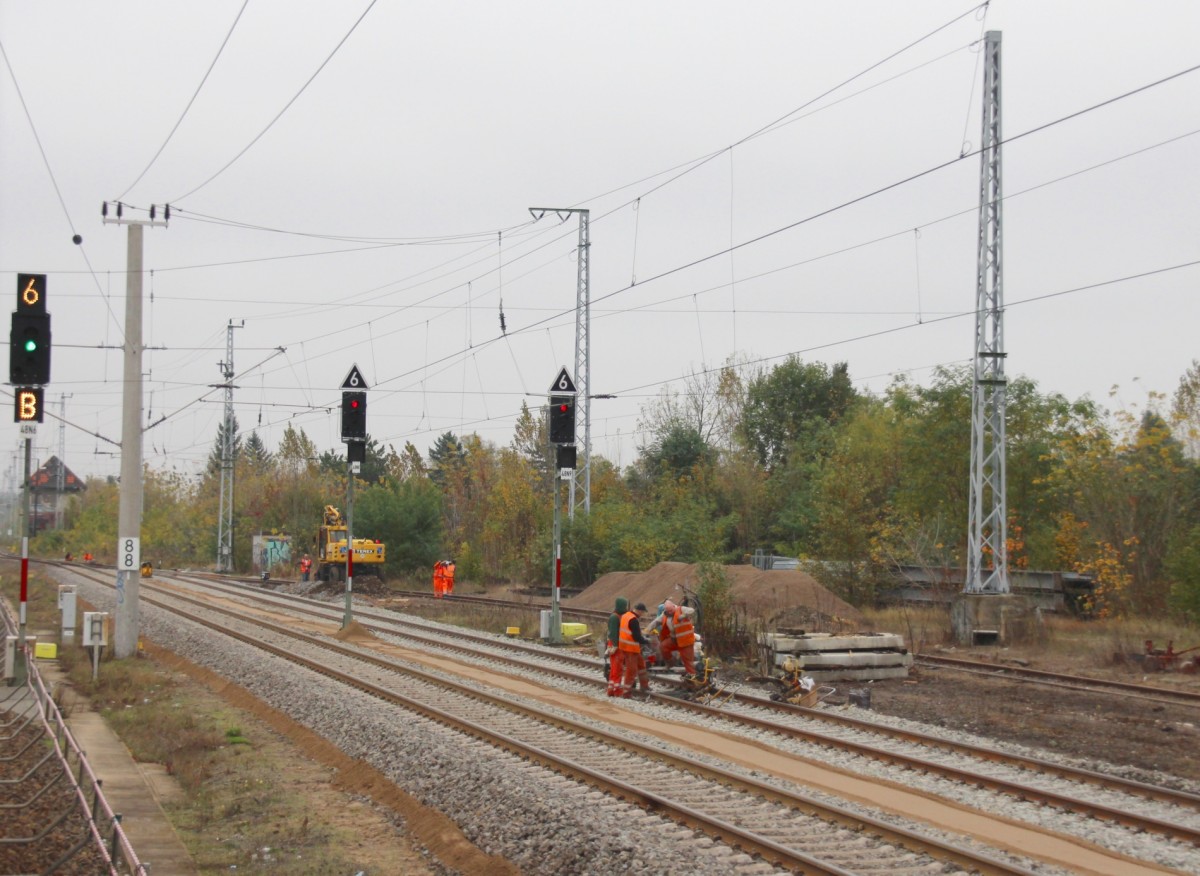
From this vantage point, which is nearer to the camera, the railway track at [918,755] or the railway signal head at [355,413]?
the railway track at [918,755]

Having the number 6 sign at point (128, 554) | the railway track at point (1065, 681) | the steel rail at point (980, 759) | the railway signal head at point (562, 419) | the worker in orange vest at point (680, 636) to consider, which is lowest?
the railway track at point (1065, 681)

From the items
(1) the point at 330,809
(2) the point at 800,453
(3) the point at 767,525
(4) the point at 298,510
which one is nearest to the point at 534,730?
(1) the point at 330,809

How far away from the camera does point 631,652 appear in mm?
19219

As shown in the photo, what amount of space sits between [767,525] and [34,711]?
144ft

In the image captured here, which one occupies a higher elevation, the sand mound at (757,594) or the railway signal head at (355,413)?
the railway signal head at (355,413)

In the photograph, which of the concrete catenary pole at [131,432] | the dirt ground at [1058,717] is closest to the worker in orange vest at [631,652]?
the dirt ground at [1058,717]

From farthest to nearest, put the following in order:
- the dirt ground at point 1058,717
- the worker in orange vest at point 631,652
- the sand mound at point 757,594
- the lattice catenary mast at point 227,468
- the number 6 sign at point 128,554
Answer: the lattice catenary mast at point 227,468 → the sand mound at point 757,594 → the number 6 sign at point 128,554 → the worker in orange vest at point 631,652 → the dirt ground at point 1058,717

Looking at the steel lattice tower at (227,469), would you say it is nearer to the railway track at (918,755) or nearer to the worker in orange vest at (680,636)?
the railway track at (918,755)

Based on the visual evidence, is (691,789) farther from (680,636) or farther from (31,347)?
(31,347)

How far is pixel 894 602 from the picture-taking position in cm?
3484

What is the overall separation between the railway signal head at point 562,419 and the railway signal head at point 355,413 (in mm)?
5520

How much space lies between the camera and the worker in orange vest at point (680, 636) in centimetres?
1939

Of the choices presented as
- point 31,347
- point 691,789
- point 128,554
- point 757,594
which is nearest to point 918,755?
point 691,789

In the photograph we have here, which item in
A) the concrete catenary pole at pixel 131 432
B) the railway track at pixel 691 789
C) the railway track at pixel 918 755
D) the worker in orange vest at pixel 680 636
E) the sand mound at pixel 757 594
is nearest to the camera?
the railway track at pixel 691 789
